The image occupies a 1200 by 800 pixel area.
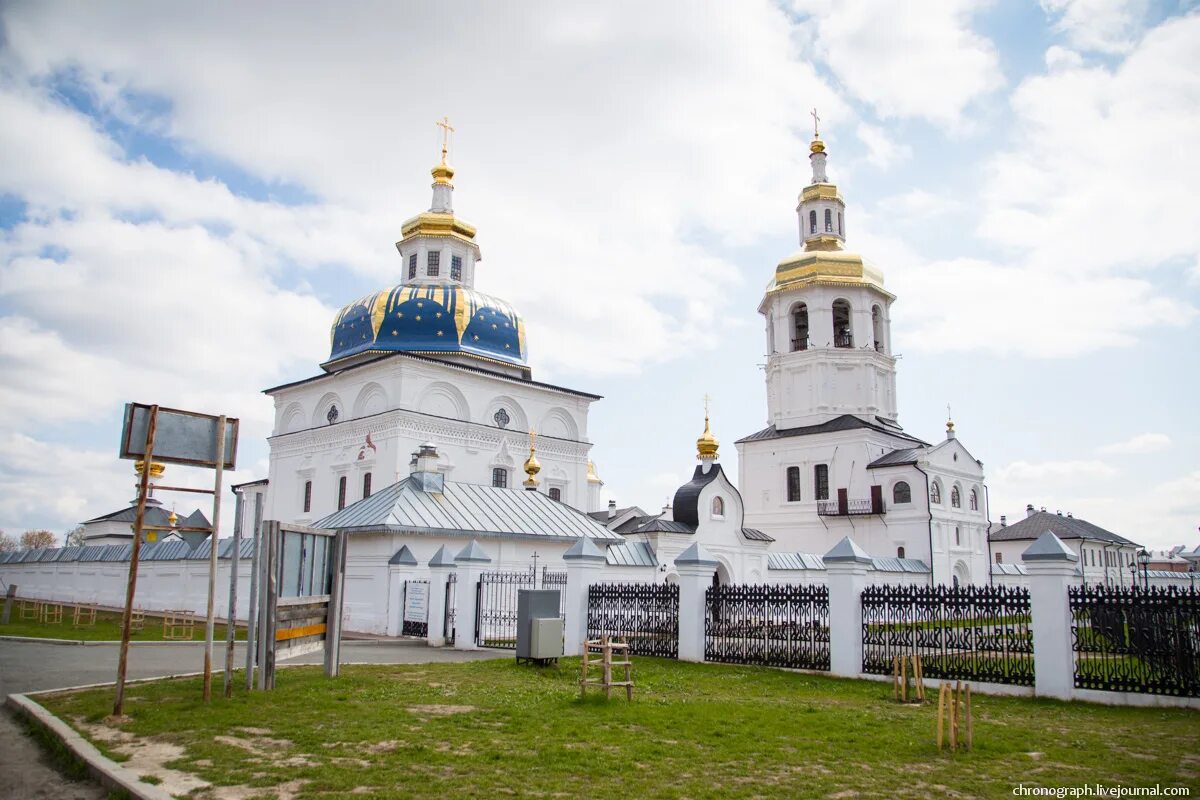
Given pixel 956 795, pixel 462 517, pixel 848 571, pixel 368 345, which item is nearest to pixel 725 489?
pixel 462 517

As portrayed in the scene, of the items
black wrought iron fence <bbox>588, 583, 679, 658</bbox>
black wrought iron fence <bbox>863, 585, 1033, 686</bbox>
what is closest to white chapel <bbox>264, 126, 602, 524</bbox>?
black wrought iron fence <bbox>588, 583, 679, 658</bbox>

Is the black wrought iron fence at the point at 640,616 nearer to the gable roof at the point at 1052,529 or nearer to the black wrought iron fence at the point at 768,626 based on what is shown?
the black wrought iron fence at the point at 768,626

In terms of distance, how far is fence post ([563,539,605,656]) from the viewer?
15.9 metres

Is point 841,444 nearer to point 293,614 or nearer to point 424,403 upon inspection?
point 424,403

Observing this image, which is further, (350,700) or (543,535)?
(543,535)

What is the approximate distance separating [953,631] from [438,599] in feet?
31.5

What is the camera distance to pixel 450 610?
17.6 meters

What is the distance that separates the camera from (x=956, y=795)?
5.80m

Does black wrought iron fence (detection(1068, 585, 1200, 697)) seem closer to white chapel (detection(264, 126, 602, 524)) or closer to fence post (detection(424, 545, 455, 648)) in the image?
fence post (detection(424, 545, 455, 648))

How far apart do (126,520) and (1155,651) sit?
46.2 m

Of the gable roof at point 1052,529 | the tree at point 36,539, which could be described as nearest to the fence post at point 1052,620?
the gable roof at point 1052,529

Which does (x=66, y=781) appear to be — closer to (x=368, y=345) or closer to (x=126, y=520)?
(x=368, y=345)

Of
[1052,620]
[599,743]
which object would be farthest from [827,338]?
[599,743]

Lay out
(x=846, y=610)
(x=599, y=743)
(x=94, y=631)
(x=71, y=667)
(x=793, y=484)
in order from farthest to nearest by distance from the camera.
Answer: (x=793, y=484)
(x=94, y=631)
(x=846, y=610)
(x=71, y=667)
(x=599, y=743)
